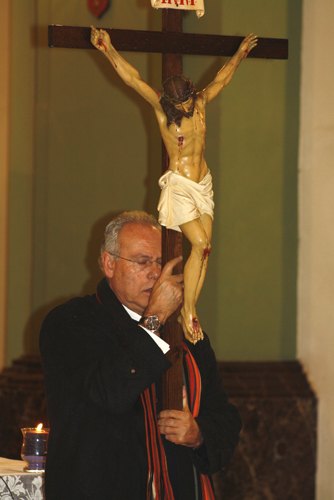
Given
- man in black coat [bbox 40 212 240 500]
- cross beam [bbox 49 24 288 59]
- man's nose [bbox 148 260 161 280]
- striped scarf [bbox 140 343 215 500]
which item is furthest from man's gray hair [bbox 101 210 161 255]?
cross beam [bbox 49 24 288 59]

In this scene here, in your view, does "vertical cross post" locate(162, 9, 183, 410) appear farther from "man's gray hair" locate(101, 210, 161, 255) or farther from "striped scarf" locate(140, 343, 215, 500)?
"man's gray hair" locate(101, 210, 161, 255)

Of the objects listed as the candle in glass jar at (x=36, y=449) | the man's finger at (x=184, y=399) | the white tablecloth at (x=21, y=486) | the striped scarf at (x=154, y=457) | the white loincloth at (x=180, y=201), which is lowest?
the white tablecloth at (x=21, y=486)

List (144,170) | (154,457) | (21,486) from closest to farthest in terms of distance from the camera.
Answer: (154,457)
(21,486)
(144,170)

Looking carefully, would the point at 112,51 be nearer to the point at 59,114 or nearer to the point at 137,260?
the point at 137,260

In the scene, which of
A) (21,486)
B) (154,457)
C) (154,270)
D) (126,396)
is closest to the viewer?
(126,396)

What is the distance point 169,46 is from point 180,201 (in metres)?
0.52

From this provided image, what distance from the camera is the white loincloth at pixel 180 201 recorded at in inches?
135

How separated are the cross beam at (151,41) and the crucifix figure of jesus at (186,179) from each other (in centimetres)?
7

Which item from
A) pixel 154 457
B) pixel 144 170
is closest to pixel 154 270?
pixel 154 457

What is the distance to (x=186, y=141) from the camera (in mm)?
3451

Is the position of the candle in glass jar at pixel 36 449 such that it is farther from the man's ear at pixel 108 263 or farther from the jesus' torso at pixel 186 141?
the jesus' torso at pixel 186 141

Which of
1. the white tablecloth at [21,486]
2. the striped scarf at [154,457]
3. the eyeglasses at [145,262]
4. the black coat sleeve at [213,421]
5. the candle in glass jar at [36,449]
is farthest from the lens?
the candle in glass jar at [36,449]

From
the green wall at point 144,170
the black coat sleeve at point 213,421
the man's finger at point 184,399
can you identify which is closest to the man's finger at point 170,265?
the man's finger at point 184,399

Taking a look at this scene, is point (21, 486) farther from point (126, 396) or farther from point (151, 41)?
point (151, 41)
